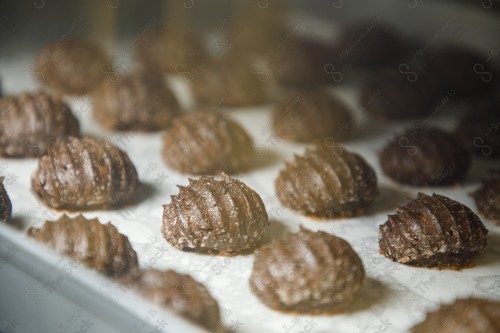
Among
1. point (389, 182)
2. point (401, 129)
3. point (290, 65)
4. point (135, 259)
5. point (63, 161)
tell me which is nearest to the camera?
point (135, 259)

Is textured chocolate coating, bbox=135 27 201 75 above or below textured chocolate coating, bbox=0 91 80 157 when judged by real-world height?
below

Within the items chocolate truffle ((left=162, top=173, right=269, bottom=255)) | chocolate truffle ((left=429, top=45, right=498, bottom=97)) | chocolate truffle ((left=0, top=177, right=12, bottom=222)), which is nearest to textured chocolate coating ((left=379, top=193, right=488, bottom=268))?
chocolate truffle ((left=162, top=173, right=269, bottom=255))

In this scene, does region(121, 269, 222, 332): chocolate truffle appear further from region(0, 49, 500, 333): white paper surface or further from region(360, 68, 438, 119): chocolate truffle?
region(360, 68, 438, 119): chocolate truffle

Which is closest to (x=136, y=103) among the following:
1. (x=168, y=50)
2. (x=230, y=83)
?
(x=230, y=83)

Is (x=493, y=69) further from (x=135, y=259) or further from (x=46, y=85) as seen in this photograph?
(x=135, y=259)

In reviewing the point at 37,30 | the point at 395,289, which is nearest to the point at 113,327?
the point at 395,289

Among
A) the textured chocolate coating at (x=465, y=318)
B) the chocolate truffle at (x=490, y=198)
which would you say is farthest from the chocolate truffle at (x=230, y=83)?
the textured chocolate coating at (x=465, y=318)

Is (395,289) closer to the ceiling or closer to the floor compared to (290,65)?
closer to the ceiling
